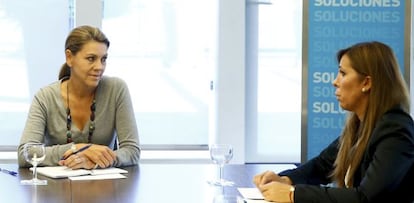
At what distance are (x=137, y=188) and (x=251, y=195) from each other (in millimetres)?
431

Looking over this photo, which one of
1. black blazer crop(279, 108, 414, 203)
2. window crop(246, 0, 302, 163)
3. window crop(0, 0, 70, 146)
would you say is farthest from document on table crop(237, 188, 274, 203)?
window crop(0, 0, 70, 146)

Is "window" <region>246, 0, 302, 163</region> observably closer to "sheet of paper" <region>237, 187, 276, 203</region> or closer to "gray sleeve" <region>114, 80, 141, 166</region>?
"gray sleeve" <region>114, 80, 141, 166</region>

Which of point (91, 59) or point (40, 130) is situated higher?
point (91, 59)

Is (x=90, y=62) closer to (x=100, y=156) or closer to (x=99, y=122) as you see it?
(x=99, y=122)

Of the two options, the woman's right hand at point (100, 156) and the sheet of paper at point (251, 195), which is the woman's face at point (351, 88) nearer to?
the sheet of paper at point (251, 195)

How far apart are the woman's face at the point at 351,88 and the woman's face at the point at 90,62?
1246 millimetres

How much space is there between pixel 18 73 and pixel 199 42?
1.45 meters

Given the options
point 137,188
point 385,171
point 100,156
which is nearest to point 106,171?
point 100,156

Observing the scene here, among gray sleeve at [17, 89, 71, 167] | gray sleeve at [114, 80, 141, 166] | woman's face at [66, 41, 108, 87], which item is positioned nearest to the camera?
gray sleeve at [17, 89, 71, 167]

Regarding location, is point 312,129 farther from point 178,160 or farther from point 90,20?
point 90,20

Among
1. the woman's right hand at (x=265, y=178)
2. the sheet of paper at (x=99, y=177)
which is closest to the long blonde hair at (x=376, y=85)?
the woman's right hand at (x=265, y=178)

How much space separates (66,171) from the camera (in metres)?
2.60

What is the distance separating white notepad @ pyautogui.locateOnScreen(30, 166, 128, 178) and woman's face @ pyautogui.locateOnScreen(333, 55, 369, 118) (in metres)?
0.98

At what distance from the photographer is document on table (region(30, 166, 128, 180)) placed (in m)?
2.53
